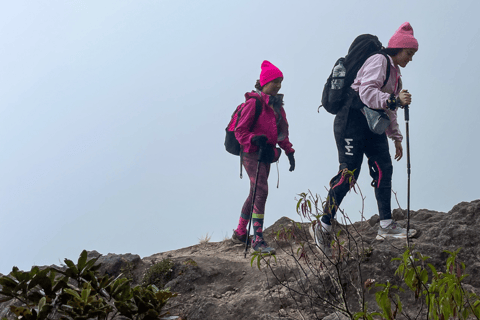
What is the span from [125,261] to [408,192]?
3915 mm

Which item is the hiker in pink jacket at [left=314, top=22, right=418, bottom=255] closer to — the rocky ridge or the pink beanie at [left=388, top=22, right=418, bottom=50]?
the pink beanie at [left=388, top=22, right=418, bottom=50]

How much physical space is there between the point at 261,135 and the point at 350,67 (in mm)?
1676

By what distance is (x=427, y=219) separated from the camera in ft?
20.4

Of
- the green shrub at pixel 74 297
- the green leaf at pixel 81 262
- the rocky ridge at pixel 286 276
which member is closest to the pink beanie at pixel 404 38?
the rocky ridge at pixel 286 276

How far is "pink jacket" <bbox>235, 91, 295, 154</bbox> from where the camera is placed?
5918 millimetres

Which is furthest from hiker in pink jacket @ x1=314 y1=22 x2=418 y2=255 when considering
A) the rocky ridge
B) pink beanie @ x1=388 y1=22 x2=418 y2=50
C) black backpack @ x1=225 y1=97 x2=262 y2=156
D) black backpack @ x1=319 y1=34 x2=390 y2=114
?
black backpack @ x1=225 y1=97 x2=262 y2=156

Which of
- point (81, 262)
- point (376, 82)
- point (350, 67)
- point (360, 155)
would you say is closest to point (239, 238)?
point (360, 155)

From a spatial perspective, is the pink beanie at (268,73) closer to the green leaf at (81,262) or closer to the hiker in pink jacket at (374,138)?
the hiker in pink jacket at (374,138)

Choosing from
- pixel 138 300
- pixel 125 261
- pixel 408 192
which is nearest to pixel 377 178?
pixel 408 192

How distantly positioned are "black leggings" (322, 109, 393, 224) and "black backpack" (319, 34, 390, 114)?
8.2 inches

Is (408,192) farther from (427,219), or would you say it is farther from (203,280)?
Answer: (203,280)

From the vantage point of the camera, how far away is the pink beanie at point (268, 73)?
6.05 meters

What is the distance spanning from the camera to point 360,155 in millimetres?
4992

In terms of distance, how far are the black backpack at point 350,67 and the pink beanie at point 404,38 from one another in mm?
209
